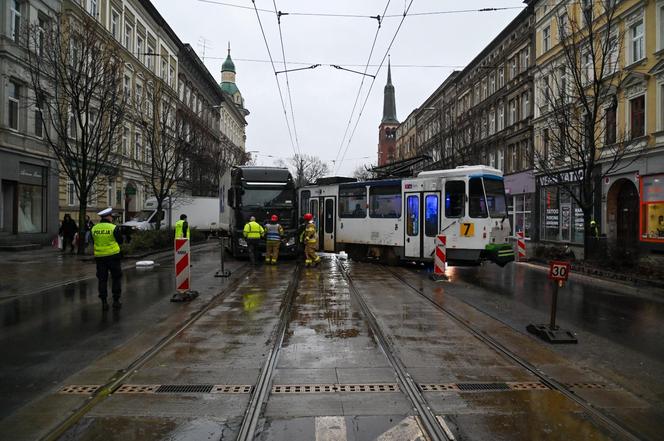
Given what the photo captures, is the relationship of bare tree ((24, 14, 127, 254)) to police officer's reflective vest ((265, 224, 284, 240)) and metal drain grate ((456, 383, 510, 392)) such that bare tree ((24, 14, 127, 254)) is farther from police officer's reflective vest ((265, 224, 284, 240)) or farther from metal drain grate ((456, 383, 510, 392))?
metal drain grate ((456, 383, 510, 392))

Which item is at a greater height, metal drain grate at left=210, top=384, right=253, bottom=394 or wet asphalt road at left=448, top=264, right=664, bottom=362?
metal drain grate at left=210, top=384, right=253, bottom=394

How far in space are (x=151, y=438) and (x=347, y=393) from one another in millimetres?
1788

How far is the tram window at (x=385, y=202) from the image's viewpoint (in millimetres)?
16237

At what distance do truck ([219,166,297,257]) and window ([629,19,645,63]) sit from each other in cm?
1742

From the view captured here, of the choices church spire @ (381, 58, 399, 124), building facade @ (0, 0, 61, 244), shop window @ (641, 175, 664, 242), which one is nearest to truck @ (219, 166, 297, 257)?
building facade @ (0, 0, 61, 244)

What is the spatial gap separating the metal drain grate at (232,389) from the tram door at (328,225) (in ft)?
46.4

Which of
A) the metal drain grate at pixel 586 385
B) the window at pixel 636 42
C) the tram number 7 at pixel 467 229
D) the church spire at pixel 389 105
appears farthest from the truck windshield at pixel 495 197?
the church spire at pixel 389 105

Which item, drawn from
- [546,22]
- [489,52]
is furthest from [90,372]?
[489,52]

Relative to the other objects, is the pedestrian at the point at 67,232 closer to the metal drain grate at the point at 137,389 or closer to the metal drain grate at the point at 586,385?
the metal drain grate at the point at 137,389

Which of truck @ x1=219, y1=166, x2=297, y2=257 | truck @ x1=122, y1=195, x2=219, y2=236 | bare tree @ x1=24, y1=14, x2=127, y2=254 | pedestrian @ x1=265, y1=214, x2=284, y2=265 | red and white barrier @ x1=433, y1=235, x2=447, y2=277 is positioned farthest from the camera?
truck @ x1=122, y1=195, x2=219, y2=236

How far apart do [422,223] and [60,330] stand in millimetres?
10632

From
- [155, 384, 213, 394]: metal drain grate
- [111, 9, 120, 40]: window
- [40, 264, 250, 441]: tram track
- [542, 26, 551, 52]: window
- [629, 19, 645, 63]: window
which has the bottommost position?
[155, 384, 213, 394]: metal drain grate

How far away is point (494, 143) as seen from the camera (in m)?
40.2

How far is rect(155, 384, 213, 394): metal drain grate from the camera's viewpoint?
4.75 meters
